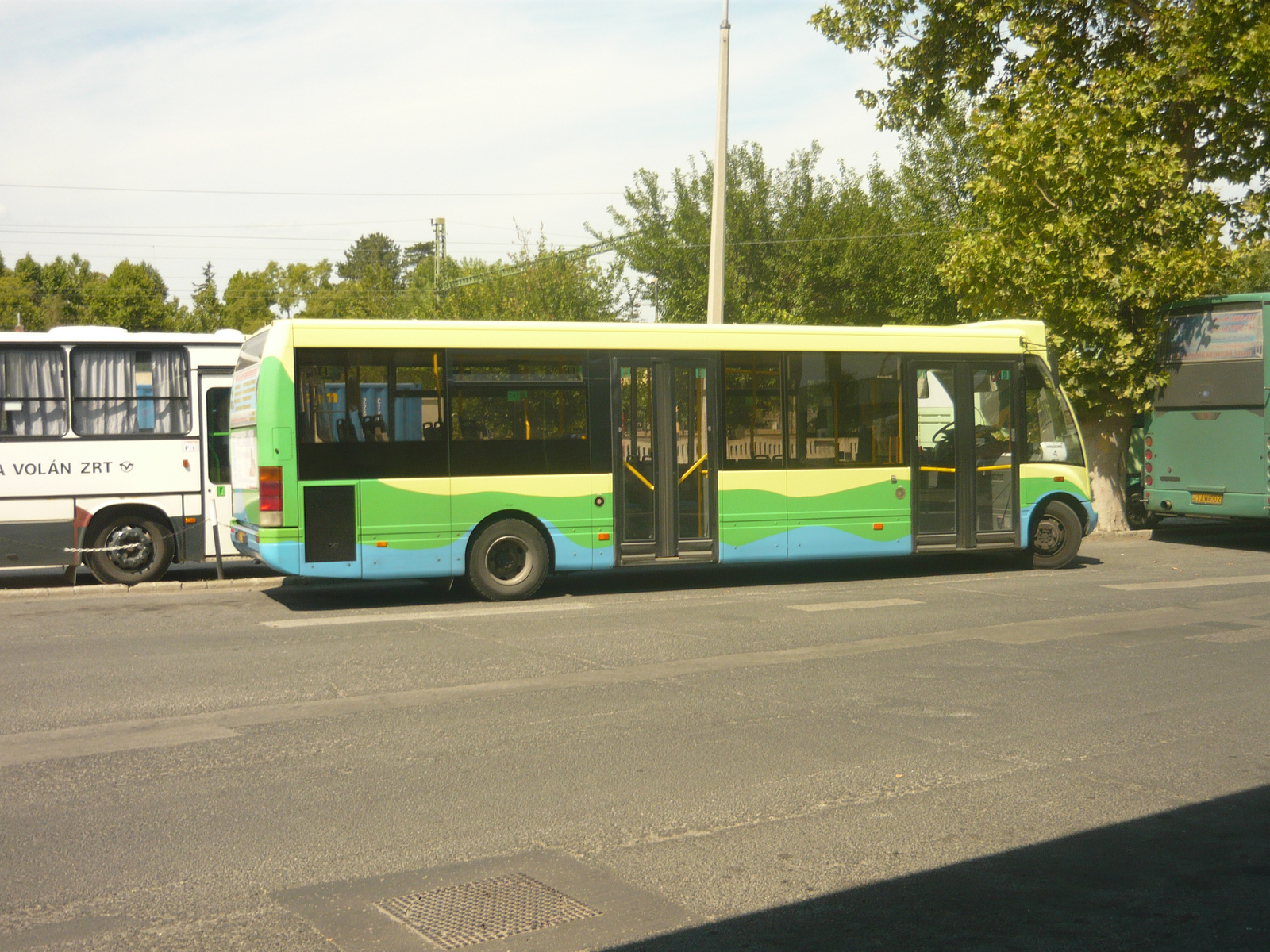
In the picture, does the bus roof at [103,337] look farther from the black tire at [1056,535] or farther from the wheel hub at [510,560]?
the black tire at [1056,535]

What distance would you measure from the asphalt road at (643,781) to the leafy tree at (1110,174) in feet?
30.0

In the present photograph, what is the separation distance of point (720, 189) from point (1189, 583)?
9.61 metres

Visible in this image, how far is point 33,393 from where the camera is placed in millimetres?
13812

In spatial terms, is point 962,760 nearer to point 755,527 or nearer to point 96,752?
point 96,752

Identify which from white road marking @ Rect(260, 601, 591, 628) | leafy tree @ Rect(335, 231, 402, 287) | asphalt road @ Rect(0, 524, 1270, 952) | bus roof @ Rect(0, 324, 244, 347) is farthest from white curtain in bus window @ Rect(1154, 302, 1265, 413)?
leafy tree @ Rect(335, 231, 402, 287)

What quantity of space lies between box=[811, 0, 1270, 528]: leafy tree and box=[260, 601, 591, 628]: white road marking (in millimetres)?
11063

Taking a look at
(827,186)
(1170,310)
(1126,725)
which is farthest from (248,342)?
(827,186)

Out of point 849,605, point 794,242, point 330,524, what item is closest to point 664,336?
point 849,605

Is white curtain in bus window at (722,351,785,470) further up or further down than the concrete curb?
further up

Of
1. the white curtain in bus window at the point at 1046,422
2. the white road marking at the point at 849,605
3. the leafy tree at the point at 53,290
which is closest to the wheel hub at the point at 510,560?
the white road marking at the point at 849,605

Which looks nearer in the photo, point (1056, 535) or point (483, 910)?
point (483, 910)

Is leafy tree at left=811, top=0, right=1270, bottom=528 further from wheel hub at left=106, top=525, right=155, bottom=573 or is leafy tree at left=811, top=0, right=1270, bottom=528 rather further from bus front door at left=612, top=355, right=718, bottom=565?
wheel hub at left=106, top=525, right=155, bottom=573

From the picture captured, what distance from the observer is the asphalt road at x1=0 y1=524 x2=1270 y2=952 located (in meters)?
4.20

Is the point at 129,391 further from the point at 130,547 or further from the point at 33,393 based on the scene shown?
the point at 130,547
